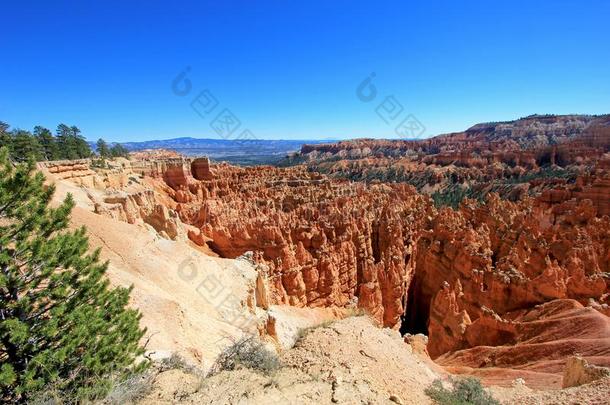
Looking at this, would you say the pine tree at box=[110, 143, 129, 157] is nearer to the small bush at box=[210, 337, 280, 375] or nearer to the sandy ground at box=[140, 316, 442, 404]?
the small bush at box=[210, 337, 280, 375]

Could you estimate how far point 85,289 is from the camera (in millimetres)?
6844

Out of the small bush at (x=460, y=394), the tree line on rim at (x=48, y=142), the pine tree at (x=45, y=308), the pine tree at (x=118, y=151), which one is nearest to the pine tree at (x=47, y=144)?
the tree line on rim at (x=48, y=142)

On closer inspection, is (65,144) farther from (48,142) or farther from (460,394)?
(460,394)

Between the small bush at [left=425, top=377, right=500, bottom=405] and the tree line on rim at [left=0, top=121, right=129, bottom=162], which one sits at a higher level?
the tree line on rim at [left=0, top=121, right=129, bottom=162]

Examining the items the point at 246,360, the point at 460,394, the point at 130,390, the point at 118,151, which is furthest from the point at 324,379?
the point at 118,151

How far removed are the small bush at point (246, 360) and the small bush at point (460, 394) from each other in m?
3.62

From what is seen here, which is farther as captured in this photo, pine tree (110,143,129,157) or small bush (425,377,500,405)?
pine tree (110,143,129,157)

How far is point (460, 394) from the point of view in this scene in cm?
849

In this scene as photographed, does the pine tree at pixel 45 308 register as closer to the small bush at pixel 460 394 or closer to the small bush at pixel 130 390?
the small bush at pixel 130 390

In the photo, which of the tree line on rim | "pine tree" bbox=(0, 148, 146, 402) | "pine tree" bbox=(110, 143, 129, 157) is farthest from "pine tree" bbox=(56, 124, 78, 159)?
"pine tree" bbox=(0, 148, 146, 402)

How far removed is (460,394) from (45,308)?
9052 millimetres

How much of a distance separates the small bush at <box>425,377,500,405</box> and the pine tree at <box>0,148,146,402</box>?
6.26m

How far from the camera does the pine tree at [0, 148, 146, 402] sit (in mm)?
5777

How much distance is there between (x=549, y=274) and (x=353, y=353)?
17504 mm
